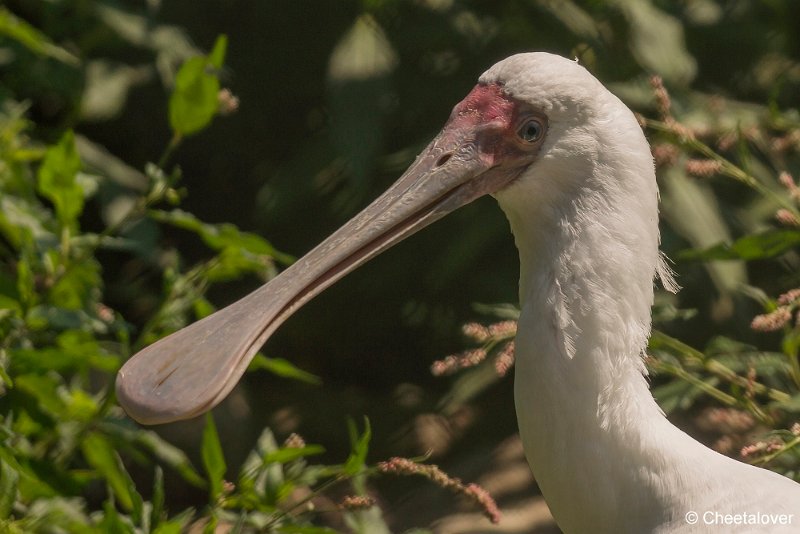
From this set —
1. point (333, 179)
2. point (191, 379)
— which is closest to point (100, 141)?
A: point (333, 179)

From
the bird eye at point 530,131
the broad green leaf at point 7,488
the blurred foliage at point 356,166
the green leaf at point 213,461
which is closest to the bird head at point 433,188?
the bird eye at point 530,131

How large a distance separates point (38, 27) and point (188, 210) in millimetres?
762

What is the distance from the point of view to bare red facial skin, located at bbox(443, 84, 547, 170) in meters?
1.95

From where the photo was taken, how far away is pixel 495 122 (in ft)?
6.44

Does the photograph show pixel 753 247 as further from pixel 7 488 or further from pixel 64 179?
pixel 7 488

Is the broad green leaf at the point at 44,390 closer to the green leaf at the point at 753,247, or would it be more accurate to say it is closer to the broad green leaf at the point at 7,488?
the broad green leaf at the point at 7,488

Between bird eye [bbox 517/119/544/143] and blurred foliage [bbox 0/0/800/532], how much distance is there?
2.30ft

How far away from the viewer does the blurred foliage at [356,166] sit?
325 centimetres

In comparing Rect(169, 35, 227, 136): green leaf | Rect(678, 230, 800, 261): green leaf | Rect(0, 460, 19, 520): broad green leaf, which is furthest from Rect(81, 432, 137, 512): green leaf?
Rect(678, 230, 800, 261): green leaf

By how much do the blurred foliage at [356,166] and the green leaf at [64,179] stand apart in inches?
5.8

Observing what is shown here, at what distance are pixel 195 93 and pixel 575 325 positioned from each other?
0.84 meters

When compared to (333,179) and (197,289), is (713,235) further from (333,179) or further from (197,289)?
(197,289)

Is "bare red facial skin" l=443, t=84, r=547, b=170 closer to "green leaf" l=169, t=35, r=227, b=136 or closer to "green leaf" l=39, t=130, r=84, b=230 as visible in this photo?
"green leaf" l=169, t=35, r=227, b=136

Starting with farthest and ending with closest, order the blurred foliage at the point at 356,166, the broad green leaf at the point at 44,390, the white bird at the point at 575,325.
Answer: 1. the blurred foliage at the point at 356,166
2. the broad green leaf at the point at 44,390
3. the white bird at the point at 575,325
